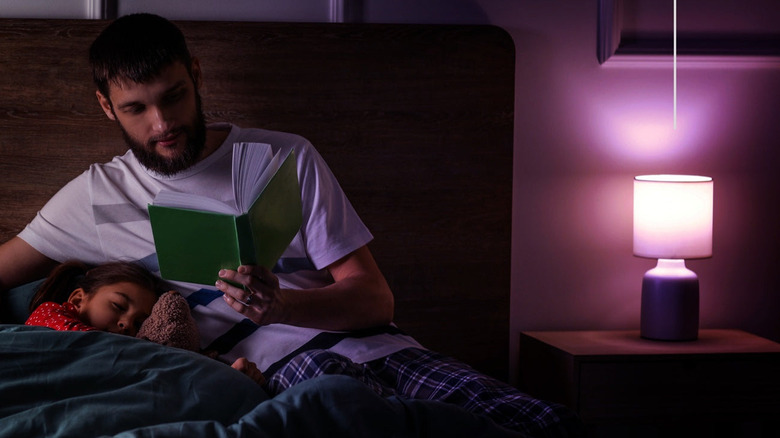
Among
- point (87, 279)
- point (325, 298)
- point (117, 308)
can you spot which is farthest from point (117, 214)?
point (325, 298)

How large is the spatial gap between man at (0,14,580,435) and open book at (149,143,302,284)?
12 cm

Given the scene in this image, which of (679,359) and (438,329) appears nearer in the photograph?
(679,359)

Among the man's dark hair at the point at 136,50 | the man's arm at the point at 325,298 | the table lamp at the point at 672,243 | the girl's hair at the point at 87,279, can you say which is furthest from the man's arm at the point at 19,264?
the table lamp at the point at 672,243

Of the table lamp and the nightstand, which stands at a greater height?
the table lamp

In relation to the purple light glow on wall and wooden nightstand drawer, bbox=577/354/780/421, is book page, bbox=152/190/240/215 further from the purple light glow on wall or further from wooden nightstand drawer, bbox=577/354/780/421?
the purple light glow on wall

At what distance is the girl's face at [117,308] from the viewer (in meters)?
1.63

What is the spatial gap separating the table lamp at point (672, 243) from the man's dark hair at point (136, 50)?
50.7 inches

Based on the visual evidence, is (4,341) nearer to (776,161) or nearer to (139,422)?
(139,422)

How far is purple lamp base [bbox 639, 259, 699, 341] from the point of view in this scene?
2.28m

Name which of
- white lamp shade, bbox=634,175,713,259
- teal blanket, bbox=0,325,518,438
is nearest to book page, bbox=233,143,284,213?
teal blanket, bbox=0,325,518,438

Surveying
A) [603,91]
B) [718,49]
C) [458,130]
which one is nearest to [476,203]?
[458,130]

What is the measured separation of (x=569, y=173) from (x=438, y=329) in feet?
2.00

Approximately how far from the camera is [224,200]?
6.03 feet

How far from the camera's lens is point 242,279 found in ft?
4.55
